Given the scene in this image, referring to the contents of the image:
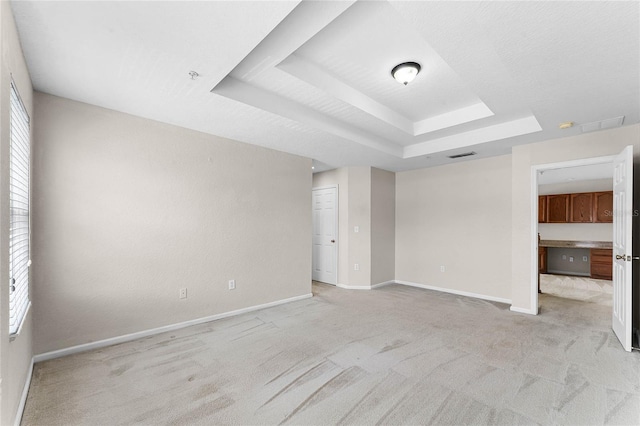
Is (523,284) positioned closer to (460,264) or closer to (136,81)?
(460,264)

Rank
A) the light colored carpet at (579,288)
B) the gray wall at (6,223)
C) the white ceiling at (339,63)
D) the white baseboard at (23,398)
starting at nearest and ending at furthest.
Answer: the gray wall at (6,223) < the white ceiling at (339,63) < the white baseboard at (23,398) < the light colored carpet at (579,288)

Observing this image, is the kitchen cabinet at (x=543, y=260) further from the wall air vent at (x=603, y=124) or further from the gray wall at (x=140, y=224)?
the gray wall at (x=140, y=224)

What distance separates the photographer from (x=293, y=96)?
3.03m

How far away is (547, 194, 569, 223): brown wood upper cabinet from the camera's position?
23.6ft

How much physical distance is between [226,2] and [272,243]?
319 cm

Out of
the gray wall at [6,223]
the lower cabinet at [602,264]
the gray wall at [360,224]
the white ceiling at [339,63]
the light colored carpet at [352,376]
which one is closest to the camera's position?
the gray wall at [6,223]

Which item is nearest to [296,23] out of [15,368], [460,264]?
[15,368]

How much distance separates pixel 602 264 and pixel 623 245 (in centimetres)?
483

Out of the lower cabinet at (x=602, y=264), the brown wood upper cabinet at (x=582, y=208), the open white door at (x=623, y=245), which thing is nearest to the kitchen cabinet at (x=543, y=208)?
the brown wood upper cabinet at (x=582, y=208)

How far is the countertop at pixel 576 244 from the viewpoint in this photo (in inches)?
257

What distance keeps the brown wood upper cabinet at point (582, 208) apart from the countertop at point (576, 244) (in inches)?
20.3

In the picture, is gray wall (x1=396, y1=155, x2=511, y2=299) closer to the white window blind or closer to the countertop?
the countertop

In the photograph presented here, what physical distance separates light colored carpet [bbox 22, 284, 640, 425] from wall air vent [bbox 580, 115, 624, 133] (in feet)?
7.61

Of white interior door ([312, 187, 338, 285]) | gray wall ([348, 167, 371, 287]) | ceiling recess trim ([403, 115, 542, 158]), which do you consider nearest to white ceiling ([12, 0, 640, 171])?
ceiling recess trim ([403, 115, 542, 158])
